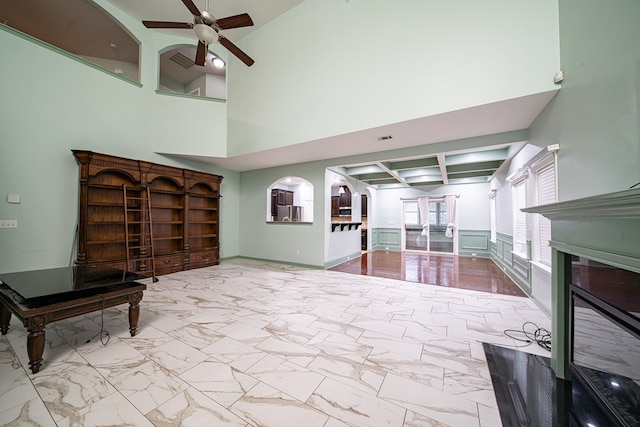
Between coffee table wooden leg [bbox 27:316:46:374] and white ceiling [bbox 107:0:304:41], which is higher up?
white ceiling [bbox 107:0:304:41]

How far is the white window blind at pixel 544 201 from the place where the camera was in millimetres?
3047

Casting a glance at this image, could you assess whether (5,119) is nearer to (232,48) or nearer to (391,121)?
(232,48)

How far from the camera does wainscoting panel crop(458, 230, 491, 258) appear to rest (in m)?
7.65

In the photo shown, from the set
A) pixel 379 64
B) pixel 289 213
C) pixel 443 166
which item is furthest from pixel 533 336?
pixel 289 213

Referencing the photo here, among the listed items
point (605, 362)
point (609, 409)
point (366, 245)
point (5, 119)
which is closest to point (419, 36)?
point (605, 362)

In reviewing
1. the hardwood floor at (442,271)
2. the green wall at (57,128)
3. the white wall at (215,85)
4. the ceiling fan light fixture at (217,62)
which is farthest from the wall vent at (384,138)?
the white wall at (215,85)

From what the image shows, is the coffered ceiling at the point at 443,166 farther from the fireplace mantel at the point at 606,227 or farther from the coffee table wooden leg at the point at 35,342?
the coffee table wooden leg at the point at 35,342

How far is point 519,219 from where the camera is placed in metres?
4.47

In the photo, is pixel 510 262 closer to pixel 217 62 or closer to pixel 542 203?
pixel 542 203

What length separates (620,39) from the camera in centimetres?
150

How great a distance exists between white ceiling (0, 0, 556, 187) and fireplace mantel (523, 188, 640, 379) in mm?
1830

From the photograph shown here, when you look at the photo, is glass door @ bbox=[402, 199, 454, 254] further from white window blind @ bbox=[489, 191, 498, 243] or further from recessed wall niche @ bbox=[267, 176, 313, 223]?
recessed wall niche @ bbox=[267, 176, 313, 223]

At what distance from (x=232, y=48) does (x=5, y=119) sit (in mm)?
3465

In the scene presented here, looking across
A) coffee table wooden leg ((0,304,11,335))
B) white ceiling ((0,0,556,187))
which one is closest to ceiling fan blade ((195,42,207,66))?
white ceiling ((0,0,556,187))
